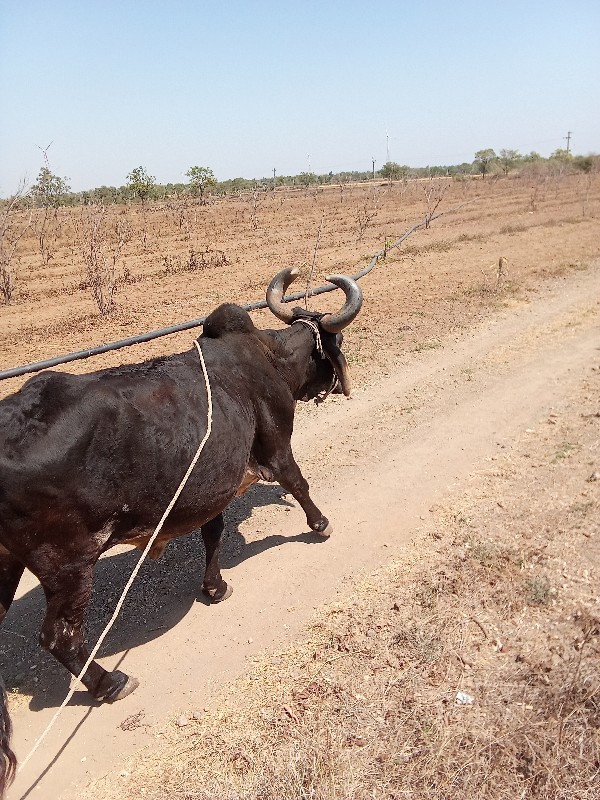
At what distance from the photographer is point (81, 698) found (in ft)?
13.1

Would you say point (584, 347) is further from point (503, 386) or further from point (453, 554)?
point (453, 554)

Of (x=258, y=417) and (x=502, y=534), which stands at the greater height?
(x=258, y=417)

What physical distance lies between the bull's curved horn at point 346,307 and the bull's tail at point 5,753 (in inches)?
140

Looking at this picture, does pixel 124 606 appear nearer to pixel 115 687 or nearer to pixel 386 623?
pixel 115 687

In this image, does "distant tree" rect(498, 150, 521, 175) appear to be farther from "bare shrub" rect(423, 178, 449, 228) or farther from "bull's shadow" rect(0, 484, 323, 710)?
"bull's shadow" rect(0, 484, 323, 710)

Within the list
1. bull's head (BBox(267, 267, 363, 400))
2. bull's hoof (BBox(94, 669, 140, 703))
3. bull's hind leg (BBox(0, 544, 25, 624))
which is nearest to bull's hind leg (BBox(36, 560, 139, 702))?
bull's hoof (BBox(94, 669, 140, 703))

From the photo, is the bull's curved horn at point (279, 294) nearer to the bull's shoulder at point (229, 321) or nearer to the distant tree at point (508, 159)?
the bull's shoulder at point (229, 321)

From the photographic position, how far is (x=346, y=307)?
517 centimetres

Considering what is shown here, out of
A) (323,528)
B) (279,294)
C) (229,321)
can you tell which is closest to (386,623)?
(323,528)

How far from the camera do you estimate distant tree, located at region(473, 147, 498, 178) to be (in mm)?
66875

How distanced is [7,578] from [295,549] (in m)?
2.32

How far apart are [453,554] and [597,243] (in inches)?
661

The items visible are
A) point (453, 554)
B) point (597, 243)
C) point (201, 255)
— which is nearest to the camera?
point (453, 554)

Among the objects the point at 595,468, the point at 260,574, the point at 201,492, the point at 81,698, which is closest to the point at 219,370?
the point at 201,492
